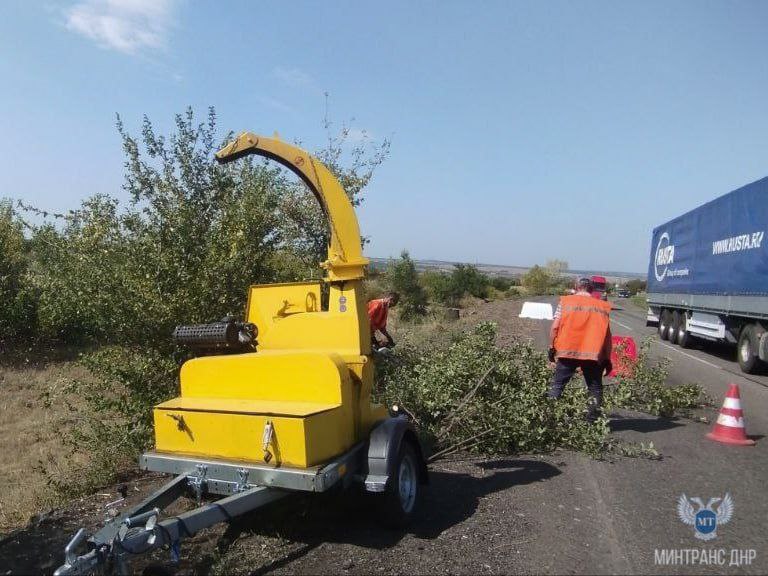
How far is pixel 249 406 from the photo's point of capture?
425 centimetres

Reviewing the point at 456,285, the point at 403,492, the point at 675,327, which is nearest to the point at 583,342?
the point at 403,492

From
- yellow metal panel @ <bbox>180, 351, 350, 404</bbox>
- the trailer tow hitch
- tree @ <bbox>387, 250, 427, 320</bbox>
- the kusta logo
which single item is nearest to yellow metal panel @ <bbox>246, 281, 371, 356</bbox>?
yellow metal panel @ <bbox>180, 351, 350, 404</bbox>

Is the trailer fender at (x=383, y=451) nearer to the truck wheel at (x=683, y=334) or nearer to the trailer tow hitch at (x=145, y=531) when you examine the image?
the trailer tow hitch at (x=145, y=531)

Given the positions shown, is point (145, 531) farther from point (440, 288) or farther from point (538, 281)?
point (538, 281)

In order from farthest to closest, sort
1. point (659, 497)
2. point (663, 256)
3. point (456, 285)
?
point (456, 285), point (663, 256), point (659, 497)

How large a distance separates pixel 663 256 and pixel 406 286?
431 inches

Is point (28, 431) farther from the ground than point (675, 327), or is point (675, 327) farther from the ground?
point (675, 327)

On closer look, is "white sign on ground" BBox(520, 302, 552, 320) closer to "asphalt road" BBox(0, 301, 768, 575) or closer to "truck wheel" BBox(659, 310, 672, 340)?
"truck wheel" BBox(659, 310, 672, 340)

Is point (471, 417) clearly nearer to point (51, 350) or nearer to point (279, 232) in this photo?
point (279, 232)

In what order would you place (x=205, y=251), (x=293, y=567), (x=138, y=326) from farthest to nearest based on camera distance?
(x=205, y=251) < (x=138, y=326) < (x=293, y=567)

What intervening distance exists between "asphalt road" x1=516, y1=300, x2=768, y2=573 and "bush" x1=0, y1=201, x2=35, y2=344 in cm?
1484

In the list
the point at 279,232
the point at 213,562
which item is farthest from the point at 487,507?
the point at 279,232

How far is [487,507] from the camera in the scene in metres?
5.06

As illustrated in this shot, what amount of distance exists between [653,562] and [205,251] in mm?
5430
